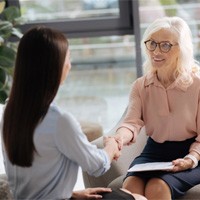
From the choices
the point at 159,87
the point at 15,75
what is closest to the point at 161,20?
the point at 159,87

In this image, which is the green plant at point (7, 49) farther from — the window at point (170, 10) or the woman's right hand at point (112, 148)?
the woman's right hand at point (112, 148)

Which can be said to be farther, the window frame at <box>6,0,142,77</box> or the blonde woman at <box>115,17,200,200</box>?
the window frame at <box>6,0,142,77</box>

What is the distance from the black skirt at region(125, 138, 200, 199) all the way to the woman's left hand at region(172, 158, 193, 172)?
0.02 m

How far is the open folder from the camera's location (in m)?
2.00

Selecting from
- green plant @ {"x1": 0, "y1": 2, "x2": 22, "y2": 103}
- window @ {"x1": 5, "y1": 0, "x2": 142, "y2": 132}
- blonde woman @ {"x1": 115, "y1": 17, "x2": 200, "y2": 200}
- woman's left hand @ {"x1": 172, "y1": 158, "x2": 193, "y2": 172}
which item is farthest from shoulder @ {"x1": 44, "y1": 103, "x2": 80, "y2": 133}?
window @ {"x1": 5, "y1": 0, "x2": 142, "y2": 132}

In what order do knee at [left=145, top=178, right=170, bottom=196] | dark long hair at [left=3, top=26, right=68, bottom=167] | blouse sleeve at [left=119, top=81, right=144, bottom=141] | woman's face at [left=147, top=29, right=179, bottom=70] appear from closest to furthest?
1. dark long hair at [left=3, top=26, right=68, bottom=167]
2. knee at [left=145, top=178, right=170, bottom=196]
3. woman's face at [left=147, top=29, right=179, bottom=70]
4. blouse sleeve at [left=119, top=81, right=144, bottom=141]

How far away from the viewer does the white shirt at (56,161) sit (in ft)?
5.06

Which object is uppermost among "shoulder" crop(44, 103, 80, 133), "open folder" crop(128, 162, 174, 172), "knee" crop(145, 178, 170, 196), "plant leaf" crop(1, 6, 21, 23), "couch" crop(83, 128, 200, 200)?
"plant leaf" crop(1, 6, 21, 23)

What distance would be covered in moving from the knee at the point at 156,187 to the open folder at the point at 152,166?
2.4 inches

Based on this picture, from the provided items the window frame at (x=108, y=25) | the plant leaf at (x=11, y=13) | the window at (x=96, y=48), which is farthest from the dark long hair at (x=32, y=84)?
the window frame at (x=108, y=25)

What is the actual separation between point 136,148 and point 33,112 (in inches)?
41.7

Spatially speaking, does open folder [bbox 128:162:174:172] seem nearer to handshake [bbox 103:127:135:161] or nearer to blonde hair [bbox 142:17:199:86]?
handshake [bbox 103:127:135:161]

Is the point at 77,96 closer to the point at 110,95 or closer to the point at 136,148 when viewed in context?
the point at 110,95

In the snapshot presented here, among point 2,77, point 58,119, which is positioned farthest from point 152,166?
point 2,77
